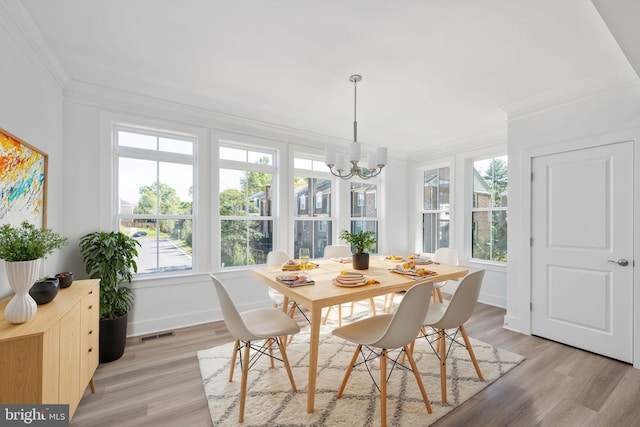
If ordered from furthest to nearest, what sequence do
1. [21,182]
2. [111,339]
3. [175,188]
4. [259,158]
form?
[259,158]
[175,188]
[111,339]
[21,182]

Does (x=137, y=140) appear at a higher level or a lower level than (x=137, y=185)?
higher

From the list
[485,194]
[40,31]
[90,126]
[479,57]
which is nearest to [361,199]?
[485,194]

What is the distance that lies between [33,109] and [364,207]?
429 cm

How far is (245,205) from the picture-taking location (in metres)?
3.92

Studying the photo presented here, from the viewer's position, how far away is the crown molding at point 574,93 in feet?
8.34

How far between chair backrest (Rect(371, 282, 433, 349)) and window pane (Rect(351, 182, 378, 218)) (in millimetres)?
3259

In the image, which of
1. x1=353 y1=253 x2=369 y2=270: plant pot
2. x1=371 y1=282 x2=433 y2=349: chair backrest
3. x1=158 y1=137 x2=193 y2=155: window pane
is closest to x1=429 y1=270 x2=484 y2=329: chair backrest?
x1=371 y1=282 x2=433 y2=349: chair backrest

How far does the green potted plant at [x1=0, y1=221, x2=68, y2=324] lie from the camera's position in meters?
1.41

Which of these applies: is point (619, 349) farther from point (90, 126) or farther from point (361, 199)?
point (90, 126)

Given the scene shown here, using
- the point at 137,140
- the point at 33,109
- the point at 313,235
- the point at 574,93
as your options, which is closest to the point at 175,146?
the point at 137,140

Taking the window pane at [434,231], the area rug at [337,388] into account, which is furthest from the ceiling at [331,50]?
the area rug at [337,388]

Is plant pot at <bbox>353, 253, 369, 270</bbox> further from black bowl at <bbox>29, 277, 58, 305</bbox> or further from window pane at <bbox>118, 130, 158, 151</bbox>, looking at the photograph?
window pane at <bbox>118, 130, 158, 151</bbox>

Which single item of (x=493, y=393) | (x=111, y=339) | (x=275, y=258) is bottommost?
(x=493, y=393)

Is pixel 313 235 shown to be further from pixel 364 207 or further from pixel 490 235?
pixel 490 235
